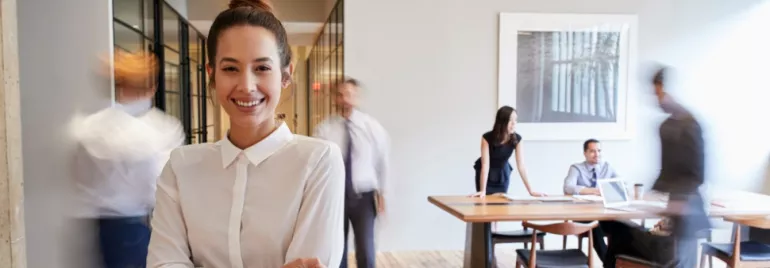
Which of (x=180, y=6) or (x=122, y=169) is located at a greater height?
(x=180, y=6)

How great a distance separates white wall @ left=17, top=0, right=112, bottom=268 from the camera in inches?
129

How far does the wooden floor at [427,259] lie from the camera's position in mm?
4820

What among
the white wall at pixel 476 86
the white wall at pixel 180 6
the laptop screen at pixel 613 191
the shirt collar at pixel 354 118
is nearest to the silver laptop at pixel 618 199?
the laptop screen at pixel 613 191

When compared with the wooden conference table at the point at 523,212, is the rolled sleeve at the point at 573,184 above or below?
above

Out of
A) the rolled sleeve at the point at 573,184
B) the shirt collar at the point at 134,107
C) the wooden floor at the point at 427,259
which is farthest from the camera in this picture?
the wooden floor at the point at 427,259

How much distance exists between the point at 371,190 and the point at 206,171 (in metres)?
2.63

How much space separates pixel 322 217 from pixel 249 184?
146 millimetres

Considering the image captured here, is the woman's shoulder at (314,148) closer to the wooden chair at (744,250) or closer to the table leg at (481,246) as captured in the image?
the table leg at (481,246)

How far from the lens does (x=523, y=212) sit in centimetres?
354

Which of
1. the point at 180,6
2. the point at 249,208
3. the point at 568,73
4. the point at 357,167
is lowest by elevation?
the point at 357,167

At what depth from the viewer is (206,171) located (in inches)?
42.0

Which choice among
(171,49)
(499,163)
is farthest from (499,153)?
(171,49)

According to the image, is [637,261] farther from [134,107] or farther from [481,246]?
[134,107]

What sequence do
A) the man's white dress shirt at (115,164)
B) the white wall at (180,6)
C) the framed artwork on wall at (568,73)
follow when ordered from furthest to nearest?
the white wall at (180,6) < the framed artwork on wall at (568,73) < the man's white dress shirt at (115,164)
